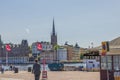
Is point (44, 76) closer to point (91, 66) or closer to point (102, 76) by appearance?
point (102, 76)

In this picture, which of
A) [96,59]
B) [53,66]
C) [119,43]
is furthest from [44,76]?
[53,66]

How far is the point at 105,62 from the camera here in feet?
69.0

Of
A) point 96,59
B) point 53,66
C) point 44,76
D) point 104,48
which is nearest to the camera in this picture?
point 104,48

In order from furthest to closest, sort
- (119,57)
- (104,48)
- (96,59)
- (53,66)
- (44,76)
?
(53,66) → (96,59) → (44,76) → (119,57) → (104,48)

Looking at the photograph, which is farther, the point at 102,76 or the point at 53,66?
the point at 53,66

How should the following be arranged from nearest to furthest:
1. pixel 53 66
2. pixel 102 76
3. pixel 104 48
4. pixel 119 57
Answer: pixel 104 48, pixel 119 57, pixel 102 76, pixel 53 66

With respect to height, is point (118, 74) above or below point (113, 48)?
below

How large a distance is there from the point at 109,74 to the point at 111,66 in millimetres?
657

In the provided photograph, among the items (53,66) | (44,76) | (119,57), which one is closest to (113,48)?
(119,57)

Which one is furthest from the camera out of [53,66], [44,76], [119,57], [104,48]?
[53,66]

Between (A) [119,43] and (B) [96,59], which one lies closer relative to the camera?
(A) [119,43]

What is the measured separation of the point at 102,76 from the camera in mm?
22109

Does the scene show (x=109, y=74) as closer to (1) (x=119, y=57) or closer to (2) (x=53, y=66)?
(1) (x=119, y=57)

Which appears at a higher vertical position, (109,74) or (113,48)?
(113,48)
